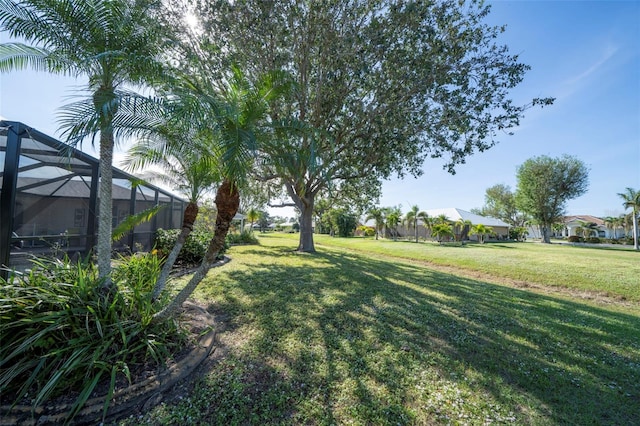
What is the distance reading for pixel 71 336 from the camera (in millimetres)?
2865

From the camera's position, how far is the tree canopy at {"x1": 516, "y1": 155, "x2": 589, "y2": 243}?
30422 millimetres

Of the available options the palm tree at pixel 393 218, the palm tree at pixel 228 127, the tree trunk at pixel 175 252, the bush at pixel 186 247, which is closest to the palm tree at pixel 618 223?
the palm tree at pixel 393 218

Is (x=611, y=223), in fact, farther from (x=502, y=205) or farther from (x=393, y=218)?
(x=393, y=218)

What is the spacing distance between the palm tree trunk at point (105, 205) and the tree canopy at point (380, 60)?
4.22 m

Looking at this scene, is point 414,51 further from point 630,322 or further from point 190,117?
point 630,322

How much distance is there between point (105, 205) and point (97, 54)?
2.02m

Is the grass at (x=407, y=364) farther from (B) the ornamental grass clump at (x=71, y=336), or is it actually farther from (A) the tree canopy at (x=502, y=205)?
(A) the tree canopy at (x=502, y=205)

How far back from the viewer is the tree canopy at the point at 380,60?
8156 millimetres

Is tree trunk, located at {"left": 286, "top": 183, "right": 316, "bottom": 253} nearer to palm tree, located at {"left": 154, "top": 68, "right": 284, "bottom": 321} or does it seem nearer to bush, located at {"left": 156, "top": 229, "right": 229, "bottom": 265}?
bush, located at {"left": 156, "top": 229, "right": 229, "bottom": 265}

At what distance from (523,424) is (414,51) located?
9.56 metres

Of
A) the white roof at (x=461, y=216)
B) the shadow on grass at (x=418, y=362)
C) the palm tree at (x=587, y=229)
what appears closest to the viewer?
the shadow on grass at (x=418, y=362)

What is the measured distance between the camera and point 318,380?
299cm

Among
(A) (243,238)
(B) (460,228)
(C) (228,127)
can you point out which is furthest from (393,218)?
(C) (228,127)

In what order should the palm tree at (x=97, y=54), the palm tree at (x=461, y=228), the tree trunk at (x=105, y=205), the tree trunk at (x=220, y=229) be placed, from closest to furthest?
the palm tree at (x=97, y=54) < the tree trunk at (x=220, y=229) < the tree trunk at (x=105, y=205) < the palm tree at (x=461, y=228)
